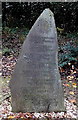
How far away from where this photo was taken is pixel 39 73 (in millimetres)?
3154

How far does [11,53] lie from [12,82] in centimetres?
400

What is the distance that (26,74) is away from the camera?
3.15 m

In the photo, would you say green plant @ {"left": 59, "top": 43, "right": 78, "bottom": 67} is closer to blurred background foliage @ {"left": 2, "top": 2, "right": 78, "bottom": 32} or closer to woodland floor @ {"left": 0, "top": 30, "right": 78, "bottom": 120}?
woodland floor @ {"left": 0, "top": 30, "right": 78, "bottom": 120}

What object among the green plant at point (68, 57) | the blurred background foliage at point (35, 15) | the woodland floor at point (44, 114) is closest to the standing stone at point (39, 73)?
the woodland floor at point (44, 114)

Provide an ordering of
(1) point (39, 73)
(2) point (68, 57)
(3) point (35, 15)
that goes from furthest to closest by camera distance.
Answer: (3) point (35, 15)
(2) point (68, 57)
(1) point (39, 73)

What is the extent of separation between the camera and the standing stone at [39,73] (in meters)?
3.09

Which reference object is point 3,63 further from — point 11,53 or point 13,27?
point 13,27

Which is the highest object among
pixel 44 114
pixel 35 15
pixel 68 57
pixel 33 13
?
pixel 33 13

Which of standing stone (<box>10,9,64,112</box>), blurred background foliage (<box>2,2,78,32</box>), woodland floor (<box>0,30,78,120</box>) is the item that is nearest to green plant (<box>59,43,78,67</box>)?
woodland floor (<box>0,30,78,120</box>)

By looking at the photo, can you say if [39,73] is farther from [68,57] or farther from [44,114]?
[68,57]

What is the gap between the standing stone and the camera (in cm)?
309

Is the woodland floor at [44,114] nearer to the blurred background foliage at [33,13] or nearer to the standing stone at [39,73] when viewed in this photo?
the standing stone at [39,73]

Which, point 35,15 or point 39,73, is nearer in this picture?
point 39,73

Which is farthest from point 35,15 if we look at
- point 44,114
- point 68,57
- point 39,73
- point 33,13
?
point 44,114
